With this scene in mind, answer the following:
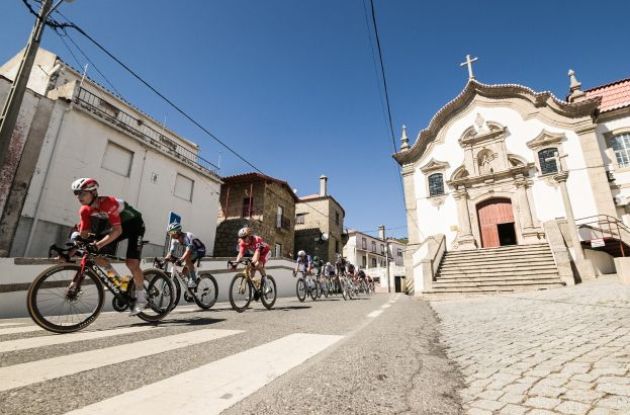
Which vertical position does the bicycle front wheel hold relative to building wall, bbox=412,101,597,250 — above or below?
below

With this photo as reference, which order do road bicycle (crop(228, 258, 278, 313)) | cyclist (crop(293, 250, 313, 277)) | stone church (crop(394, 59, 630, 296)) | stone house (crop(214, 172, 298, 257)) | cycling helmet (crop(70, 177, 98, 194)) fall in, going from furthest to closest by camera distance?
stone house (crop(214, 172, 298, 257))
stone church (crop(394, 59, 630, 296))
cyclist (crop(293, 250, 313, 277))
road bicycle (crop(228, 258, 278, 313))
cycling helmet (crop(70, 177, 98, 194))

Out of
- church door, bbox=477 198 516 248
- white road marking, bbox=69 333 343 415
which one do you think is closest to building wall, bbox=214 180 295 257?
church door, bbox=477 198 516 248

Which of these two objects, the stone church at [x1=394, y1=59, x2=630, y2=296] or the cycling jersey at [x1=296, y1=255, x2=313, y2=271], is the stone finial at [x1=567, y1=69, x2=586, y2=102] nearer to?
the stone church at [x1=394, y1=59, x2=630, y2=296]

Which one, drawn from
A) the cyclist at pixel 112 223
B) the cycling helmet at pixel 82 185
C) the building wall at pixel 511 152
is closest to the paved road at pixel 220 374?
the cyclist at pixel 112 223

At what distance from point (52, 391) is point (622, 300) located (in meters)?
7.39

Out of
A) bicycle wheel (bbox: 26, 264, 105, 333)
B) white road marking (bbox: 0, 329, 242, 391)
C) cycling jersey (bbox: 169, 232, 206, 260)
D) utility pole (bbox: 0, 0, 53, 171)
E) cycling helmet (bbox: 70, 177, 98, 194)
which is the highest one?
utility pole (bbox: 0, 0, 53, 171)

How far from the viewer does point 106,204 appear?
4.14m

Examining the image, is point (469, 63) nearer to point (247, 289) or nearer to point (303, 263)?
point (303, 263)

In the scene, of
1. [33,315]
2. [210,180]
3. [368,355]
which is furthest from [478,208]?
[33,315]

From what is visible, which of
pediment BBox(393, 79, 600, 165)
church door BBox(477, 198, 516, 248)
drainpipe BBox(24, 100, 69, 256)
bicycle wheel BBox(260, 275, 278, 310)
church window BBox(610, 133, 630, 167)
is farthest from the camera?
church door BBox(477, 198, 516, 248)

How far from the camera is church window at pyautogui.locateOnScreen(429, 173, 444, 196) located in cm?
2019

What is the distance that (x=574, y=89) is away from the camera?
18.0m

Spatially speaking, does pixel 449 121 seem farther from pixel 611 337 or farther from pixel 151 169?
pixel 611 337

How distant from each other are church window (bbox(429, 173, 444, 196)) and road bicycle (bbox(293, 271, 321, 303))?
11.8 m
